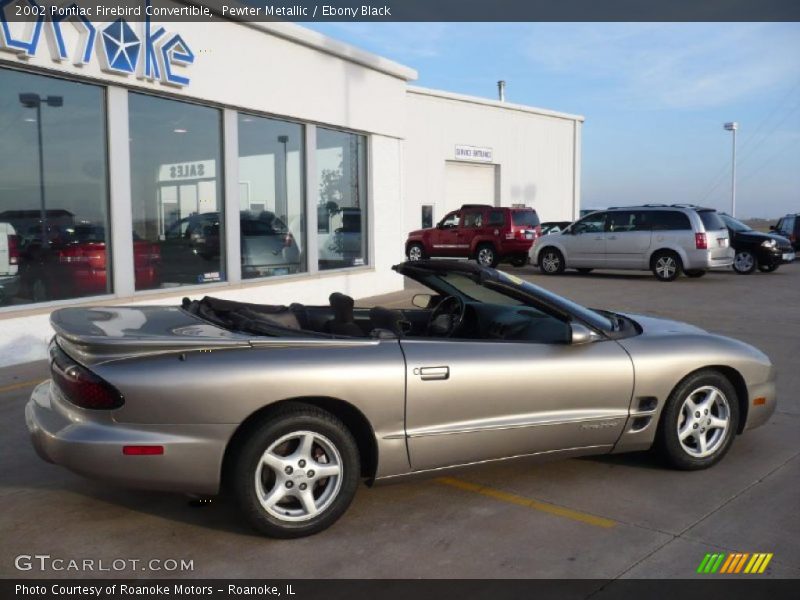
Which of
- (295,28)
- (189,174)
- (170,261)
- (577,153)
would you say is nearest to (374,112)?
(295,28)

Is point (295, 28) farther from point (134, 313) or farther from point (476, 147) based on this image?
point (476, 147)

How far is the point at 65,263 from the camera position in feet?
29.5

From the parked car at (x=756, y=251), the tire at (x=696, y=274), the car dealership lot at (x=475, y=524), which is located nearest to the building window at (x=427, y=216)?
the parked car at (x=756, y=251)

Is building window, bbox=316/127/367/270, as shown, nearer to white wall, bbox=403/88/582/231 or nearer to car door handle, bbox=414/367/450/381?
car door handle, bbox=414/367/450/381

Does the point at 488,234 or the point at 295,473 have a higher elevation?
the point at 488,234

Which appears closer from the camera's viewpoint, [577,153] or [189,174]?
[189,174]

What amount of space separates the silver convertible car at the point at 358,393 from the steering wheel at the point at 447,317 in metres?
0.04

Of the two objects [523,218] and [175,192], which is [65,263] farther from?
[523,218]

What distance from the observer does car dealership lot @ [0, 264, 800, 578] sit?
143 inches

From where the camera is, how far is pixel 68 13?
28.0 ft

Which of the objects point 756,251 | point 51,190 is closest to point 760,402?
point 51,190
